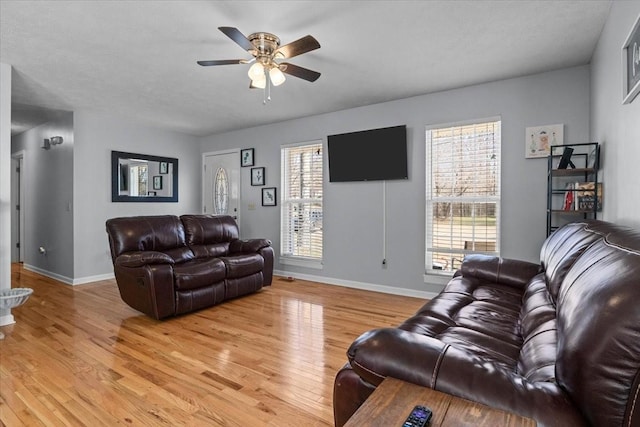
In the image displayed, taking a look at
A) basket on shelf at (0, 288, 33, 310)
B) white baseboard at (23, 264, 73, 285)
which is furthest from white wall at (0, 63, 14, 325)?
white baseboard at (23, 264, 73, 285)

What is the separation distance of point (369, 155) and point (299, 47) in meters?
2.23

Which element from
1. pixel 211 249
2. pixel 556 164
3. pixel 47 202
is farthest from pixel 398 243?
pixel 47 202

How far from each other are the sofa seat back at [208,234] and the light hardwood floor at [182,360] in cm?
81

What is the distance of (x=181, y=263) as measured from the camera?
3871 millimetres

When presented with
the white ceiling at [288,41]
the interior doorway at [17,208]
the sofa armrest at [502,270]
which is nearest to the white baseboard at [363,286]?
the sofa armrest at [502,270]

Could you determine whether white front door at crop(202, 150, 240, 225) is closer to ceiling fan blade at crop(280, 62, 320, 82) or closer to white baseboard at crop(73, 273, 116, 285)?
white baseboard at crop(73, 273, 116, 285)

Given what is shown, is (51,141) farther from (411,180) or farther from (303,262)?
(411,180)

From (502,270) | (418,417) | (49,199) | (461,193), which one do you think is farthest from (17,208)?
(418,417)

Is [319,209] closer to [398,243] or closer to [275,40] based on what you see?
[398,243]

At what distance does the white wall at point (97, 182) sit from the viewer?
15.9 ft

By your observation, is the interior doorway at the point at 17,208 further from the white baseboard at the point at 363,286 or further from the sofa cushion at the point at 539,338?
the sofa cushion at the point at 539,338

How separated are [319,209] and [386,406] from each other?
4235mm

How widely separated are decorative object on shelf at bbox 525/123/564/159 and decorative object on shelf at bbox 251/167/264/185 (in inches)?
A: 147

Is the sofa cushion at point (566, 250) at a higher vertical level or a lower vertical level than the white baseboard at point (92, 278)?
higher
